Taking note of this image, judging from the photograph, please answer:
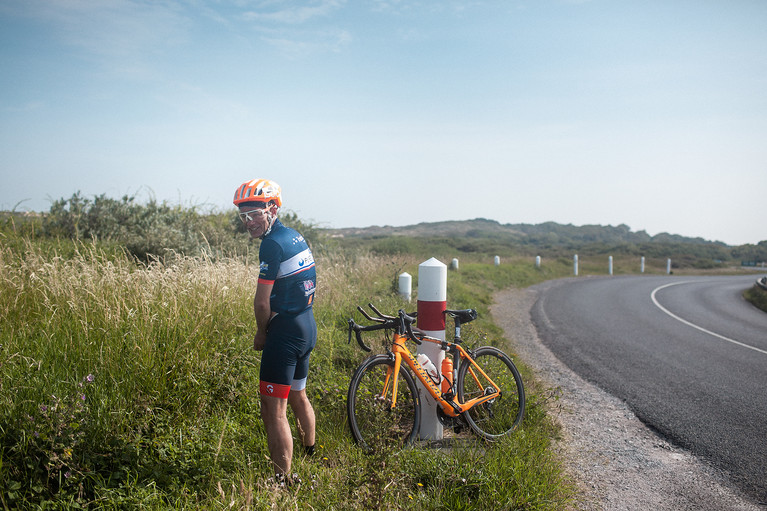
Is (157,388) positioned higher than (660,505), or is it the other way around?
(157,388)

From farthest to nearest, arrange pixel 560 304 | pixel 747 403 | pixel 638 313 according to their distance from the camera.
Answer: pixel 560 304, pixel 638 313, pixel 747 403

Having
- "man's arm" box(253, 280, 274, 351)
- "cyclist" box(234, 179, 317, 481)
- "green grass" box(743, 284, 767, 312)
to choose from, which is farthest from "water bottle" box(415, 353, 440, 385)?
"green grass" box(743, 284, 767, 312)

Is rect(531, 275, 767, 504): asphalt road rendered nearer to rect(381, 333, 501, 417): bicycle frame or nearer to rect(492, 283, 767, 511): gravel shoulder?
rect(492, 283, 767, 511): gravel shoulder

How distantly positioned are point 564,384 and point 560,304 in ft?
27.1

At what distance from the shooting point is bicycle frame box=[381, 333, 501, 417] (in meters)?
3.93

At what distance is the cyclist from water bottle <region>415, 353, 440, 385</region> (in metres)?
1.12

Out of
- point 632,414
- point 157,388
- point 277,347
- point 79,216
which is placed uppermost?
point 79,216

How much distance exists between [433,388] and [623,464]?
167 centimetres

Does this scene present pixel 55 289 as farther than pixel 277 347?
Yes

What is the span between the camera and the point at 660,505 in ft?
11.2

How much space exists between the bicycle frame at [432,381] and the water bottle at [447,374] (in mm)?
57

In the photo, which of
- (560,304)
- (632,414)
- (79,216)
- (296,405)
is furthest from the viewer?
(560,304)

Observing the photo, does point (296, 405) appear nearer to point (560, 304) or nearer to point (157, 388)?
point (157, 388)

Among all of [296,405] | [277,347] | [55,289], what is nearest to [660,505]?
[296,405]
